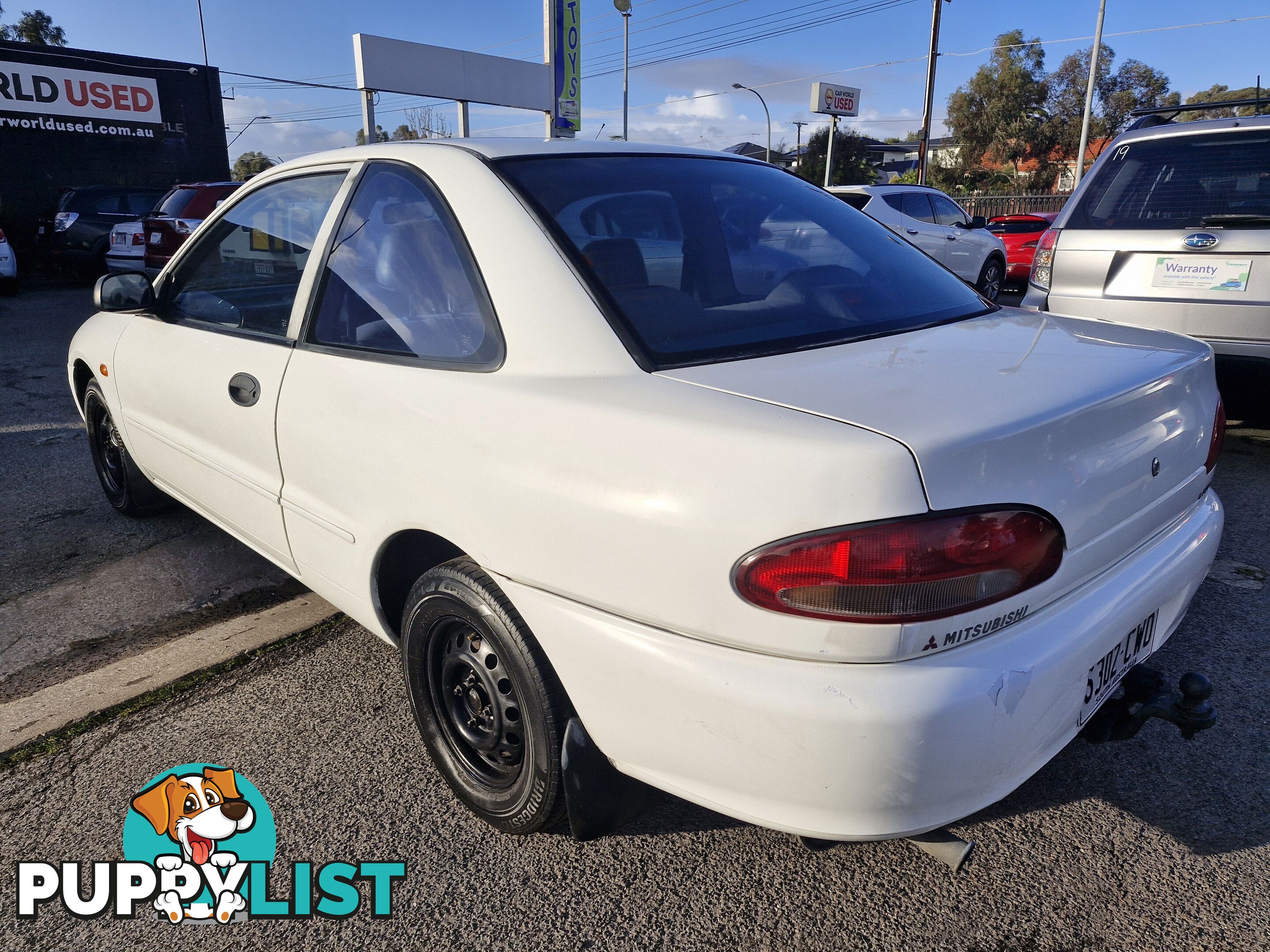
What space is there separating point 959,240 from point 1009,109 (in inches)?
1681

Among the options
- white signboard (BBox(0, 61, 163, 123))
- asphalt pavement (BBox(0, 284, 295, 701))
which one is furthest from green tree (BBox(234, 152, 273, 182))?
asphalt pavement (BBox(0, 284, 295, 701))

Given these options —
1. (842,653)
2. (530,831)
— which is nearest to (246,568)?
(530,831)

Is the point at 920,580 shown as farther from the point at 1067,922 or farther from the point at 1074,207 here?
the point at 1074,207

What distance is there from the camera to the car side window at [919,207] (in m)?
11.7

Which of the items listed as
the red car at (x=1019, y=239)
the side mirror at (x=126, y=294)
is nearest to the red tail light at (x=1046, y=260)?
the side mirror at (x=126, y=294)

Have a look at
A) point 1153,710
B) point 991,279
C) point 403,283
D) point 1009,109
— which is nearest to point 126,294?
point 403,283

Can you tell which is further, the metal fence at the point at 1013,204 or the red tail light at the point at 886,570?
the metal fence at the point at 1013,204

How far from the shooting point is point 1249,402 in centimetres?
453

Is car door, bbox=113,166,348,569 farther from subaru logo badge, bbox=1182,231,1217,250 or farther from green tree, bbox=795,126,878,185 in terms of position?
green tree, bbox=795,126,878,185

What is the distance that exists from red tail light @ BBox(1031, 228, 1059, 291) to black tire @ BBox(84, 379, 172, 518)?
15.3 ft

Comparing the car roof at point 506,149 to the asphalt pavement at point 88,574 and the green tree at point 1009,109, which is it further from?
the green tree at point 1009,109

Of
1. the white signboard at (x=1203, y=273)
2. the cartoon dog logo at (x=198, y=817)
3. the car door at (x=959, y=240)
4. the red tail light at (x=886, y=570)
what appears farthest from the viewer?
the car door at (x=959, y=240)

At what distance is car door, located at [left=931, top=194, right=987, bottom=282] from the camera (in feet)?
39.4

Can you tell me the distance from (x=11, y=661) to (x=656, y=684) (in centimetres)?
252
